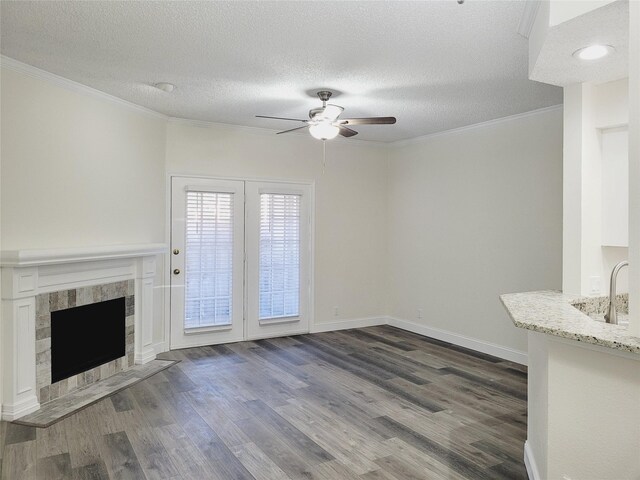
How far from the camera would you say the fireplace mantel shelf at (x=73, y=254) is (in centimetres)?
327

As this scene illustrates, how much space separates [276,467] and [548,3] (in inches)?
116

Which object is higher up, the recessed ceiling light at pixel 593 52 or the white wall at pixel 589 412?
the recessed ceiling light at pixel 593 52

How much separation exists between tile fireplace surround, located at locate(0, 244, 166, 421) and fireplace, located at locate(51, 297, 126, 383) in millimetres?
64

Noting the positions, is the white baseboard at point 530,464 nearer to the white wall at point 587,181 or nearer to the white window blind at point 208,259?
the white wall at point 587,181

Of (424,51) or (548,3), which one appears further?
(424,51)

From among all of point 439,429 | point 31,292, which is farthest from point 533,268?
point 31,292

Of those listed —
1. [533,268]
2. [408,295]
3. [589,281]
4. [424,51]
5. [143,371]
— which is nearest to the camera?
[589,281]

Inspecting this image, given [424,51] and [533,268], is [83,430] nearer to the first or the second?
[424,51]

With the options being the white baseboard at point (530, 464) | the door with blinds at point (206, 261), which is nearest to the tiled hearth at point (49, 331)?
the door with blinds at point (206, 261)

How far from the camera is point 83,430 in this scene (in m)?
3.20

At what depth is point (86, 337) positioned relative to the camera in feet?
13.5

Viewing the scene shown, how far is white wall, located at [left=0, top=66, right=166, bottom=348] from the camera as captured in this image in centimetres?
350

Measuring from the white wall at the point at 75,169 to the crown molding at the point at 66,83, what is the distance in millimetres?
36

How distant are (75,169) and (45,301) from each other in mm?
1189
